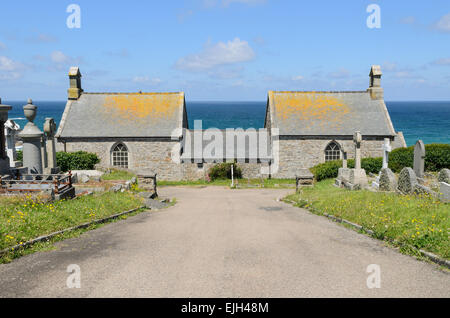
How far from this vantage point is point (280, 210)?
50.4ft

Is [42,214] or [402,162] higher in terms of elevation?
[42,214]

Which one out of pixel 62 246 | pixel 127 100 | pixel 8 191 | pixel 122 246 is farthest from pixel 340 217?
pixel 127 100

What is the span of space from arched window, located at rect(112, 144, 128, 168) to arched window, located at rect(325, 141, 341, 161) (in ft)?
61.6

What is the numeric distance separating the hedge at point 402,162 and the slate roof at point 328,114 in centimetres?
441

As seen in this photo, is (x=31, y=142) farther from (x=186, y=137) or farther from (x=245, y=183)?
(x=186, y=137)

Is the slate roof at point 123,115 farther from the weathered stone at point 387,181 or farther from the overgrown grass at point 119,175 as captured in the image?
the weathered stone at point 387,181

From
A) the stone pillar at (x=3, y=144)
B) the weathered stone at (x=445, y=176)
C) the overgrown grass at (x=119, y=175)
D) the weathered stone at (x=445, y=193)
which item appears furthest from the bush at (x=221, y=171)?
the weathered stone at (x=445, y=193)

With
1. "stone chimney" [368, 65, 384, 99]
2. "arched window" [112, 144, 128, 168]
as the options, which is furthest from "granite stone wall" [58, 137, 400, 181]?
"stone chimney" [368, 65, 384, 99]

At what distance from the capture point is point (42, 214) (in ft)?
34.1

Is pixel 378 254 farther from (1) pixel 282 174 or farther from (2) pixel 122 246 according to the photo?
(1) pixel 282 174

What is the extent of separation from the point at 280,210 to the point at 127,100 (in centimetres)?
2616

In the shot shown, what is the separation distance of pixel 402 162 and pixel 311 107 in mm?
11187

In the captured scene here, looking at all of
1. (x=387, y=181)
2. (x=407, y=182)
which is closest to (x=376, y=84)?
(x=387, y=181)
